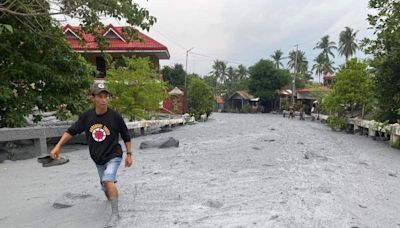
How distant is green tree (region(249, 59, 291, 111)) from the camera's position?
62.7 meters

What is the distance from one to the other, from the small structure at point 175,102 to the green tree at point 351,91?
12586 mm

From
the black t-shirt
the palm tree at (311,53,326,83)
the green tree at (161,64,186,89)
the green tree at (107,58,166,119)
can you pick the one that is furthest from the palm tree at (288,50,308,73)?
the black t-shirt

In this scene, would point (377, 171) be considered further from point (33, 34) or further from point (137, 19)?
point (33, 34)

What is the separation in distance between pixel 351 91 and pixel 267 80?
39236mm

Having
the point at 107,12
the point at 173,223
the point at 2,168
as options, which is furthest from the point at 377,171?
the point at 2,168

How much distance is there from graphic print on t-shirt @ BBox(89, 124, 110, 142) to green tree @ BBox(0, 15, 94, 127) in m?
6.23

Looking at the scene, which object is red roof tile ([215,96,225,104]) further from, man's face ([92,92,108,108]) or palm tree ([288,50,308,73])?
man's face ([92,92,108,108])

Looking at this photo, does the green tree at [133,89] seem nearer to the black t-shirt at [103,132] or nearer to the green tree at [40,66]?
the green tree at [40,66]

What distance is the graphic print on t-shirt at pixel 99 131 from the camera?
5.36 m

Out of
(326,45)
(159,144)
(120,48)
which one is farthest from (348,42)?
(159,144)

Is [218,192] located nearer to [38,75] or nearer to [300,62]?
[38,75]

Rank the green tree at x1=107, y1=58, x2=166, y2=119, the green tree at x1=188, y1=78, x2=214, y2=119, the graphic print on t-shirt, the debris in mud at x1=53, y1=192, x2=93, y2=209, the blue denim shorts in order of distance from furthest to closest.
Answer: the green tree at x1=188, y1=78, x2=214, y2=119
the green tree at x1=107, y1=58, x2=166, y2=119
the debris in mud at x1=53, y1=192, x2=93, y2=209
the graphic print on t-shirt
the blue denim shorts

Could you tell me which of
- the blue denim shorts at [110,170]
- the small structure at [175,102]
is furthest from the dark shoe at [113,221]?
the small structure at [175,102]

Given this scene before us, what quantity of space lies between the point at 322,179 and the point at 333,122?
57.9ft
